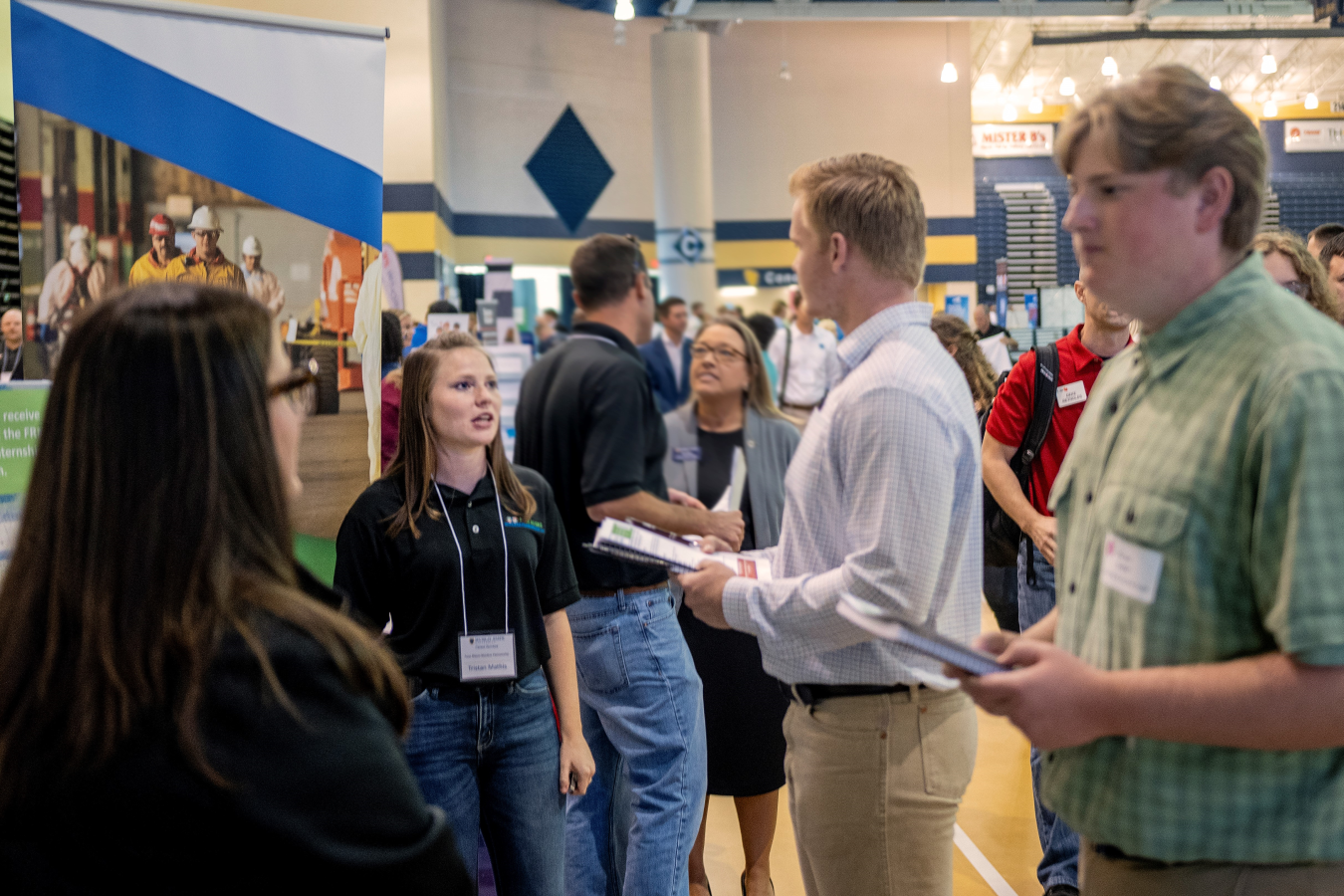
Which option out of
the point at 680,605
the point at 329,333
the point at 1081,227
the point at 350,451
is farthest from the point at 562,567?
the point at 1081,227

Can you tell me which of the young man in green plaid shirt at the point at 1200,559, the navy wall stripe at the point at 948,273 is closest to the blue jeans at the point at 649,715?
the young man in green plaid shirt at the point at 1200,559

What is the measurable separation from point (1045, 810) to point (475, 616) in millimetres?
1814

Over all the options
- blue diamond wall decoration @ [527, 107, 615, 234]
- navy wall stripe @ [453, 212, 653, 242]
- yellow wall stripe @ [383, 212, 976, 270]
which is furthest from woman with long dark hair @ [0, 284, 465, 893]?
blue diamond wall decoration @ [527, 107, 615, 234]

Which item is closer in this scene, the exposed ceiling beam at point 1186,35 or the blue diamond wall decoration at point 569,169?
the blue diamond wall decoration at point 569,169

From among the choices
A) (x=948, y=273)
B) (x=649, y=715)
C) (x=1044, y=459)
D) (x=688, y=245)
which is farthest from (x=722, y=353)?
(x=948, y=273)

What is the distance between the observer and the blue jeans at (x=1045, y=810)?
2926 millimetres

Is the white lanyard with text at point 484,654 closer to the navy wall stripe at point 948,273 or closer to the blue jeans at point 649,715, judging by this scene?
the blue jeans at point 649,715

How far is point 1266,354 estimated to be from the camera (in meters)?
1.05

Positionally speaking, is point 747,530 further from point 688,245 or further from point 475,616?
point 688,245

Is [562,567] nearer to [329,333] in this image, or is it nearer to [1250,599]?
[329,333]

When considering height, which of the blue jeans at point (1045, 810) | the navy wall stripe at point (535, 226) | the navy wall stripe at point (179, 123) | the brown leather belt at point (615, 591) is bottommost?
the blue jeans at point (1045, 810)

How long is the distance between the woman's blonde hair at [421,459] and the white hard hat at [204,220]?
547 mm

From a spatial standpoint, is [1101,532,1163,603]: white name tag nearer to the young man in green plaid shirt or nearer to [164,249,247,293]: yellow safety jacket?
the young man in green plaid shirt

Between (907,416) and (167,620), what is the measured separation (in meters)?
1.09
